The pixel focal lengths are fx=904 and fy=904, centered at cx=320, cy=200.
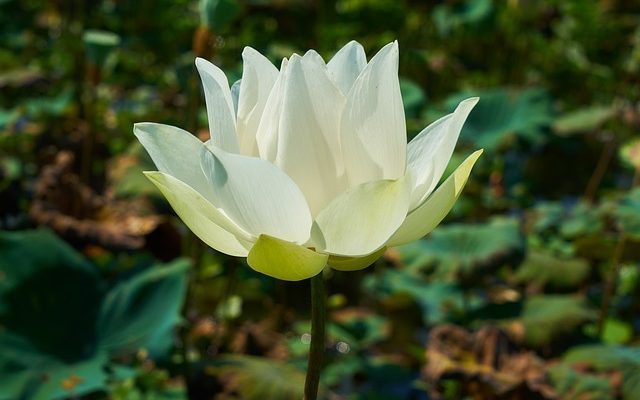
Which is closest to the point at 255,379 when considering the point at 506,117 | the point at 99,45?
the point at 99,45

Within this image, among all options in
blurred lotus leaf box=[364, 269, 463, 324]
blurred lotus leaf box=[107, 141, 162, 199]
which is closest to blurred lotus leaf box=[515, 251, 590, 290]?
blurred lotus leaf box=[364, 269, 463, 324]

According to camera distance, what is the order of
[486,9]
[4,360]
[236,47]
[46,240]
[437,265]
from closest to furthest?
[4,360], [46,240], [437,265], [236,47], [486,9]

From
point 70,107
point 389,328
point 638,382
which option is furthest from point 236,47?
point 638,382

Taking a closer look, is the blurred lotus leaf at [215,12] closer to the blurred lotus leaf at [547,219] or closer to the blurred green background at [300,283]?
the blurred green background at [300,283]

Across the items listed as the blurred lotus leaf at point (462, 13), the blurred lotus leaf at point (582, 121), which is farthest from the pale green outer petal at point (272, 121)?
the blurred lotus leaf at point (462, 13)

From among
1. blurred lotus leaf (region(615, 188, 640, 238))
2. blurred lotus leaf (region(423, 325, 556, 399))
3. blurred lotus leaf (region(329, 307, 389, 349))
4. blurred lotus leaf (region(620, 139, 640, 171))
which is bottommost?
blurred lotus leaf (region(329, 307, 389, 349))

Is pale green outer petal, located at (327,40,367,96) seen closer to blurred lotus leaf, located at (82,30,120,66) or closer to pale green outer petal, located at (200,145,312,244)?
pale green outer petal, located at (200,145,312,244)

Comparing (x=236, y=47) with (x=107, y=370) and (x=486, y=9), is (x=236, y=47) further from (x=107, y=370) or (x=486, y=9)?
(x=107, y=370)

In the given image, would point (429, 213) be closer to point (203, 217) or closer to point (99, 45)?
point (203, 217)
